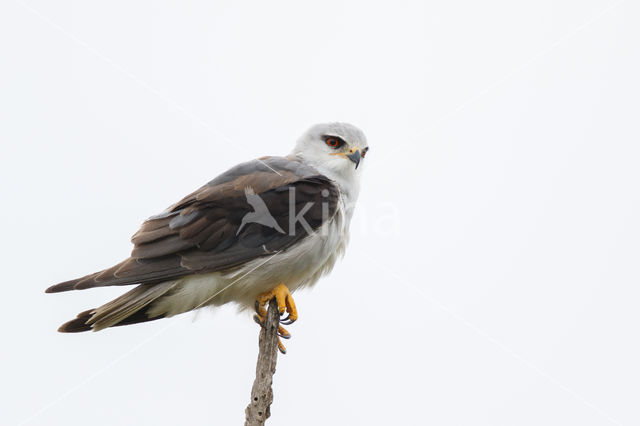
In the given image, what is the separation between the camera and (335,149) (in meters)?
5.45

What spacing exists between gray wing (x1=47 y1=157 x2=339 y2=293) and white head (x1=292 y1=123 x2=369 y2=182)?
44 cm

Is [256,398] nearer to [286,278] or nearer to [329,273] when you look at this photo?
[286,278]

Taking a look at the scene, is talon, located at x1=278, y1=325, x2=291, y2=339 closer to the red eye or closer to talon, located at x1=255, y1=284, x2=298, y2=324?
talon, located at x1=255, y1=284, x2=298, y2=324

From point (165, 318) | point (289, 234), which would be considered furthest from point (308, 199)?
point (165, 318)

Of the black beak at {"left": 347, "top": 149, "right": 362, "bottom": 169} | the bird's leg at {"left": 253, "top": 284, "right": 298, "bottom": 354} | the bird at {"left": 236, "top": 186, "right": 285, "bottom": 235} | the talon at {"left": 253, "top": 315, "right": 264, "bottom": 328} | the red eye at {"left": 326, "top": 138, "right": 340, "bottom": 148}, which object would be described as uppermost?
the red eye at {"left": 326, "top": 138, "right": 340, "bottom": 148}

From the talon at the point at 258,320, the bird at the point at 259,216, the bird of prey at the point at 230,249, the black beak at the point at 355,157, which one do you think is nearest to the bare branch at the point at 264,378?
the talon at the point at 258,320

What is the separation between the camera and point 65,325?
455cm

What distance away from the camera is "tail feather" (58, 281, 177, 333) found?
445 cm

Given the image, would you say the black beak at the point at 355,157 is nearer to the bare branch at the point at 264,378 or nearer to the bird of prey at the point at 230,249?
the bird of prey at the point at 230,249

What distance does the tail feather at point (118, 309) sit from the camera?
445 centimetres

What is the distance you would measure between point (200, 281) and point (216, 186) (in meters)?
0.73

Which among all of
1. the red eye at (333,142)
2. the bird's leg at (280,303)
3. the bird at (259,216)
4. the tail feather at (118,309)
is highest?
the red eye at (333,142)

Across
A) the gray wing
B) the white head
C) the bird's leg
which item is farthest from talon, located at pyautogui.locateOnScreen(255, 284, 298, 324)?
the white head

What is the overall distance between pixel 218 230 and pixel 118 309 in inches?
34.6
